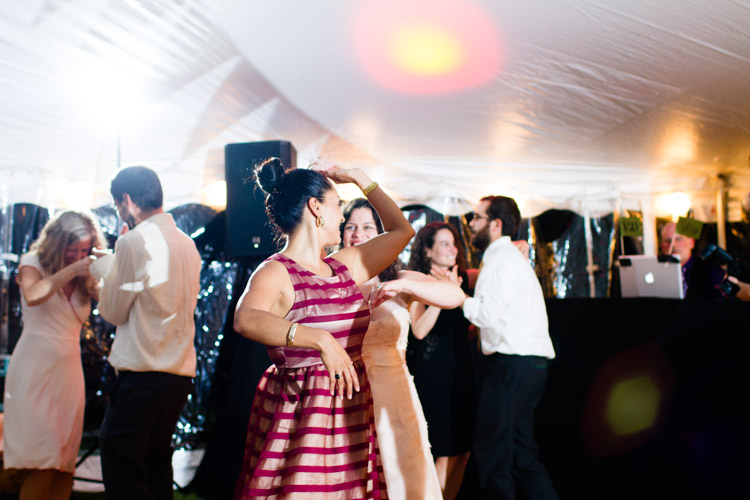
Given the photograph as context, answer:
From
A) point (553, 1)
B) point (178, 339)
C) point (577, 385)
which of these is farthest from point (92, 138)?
point (577, 385)

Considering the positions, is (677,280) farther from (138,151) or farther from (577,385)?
(138,151)

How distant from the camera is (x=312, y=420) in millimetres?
1412

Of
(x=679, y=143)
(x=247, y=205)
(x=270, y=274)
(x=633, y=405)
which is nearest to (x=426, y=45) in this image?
(x=247, y=205)

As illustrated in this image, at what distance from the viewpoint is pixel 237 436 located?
129 inches

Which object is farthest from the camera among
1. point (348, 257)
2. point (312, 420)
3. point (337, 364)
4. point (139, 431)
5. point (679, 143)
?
point (679, 143)

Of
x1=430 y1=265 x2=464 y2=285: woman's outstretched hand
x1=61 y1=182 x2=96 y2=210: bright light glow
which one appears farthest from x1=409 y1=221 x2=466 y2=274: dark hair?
x1=61 y1=182 x2=96 y2=210: bright light glow

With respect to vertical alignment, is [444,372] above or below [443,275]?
below

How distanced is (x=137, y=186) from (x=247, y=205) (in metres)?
1.10

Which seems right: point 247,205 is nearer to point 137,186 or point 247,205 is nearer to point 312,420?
point 137,186

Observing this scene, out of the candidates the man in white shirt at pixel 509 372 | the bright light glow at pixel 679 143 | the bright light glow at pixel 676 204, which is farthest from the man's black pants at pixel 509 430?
the bright light glow at pixel 676 204

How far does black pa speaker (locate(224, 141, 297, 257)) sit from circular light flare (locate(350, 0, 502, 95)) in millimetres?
821

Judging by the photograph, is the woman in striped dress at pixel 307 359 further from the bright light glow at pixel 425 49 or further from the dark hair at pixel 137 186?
the bright light glow at pixel 425 49

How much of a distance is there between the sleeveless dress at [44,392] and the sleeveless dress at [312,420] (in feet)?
5.24

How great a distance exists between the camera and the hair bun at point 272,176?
5.35ft
